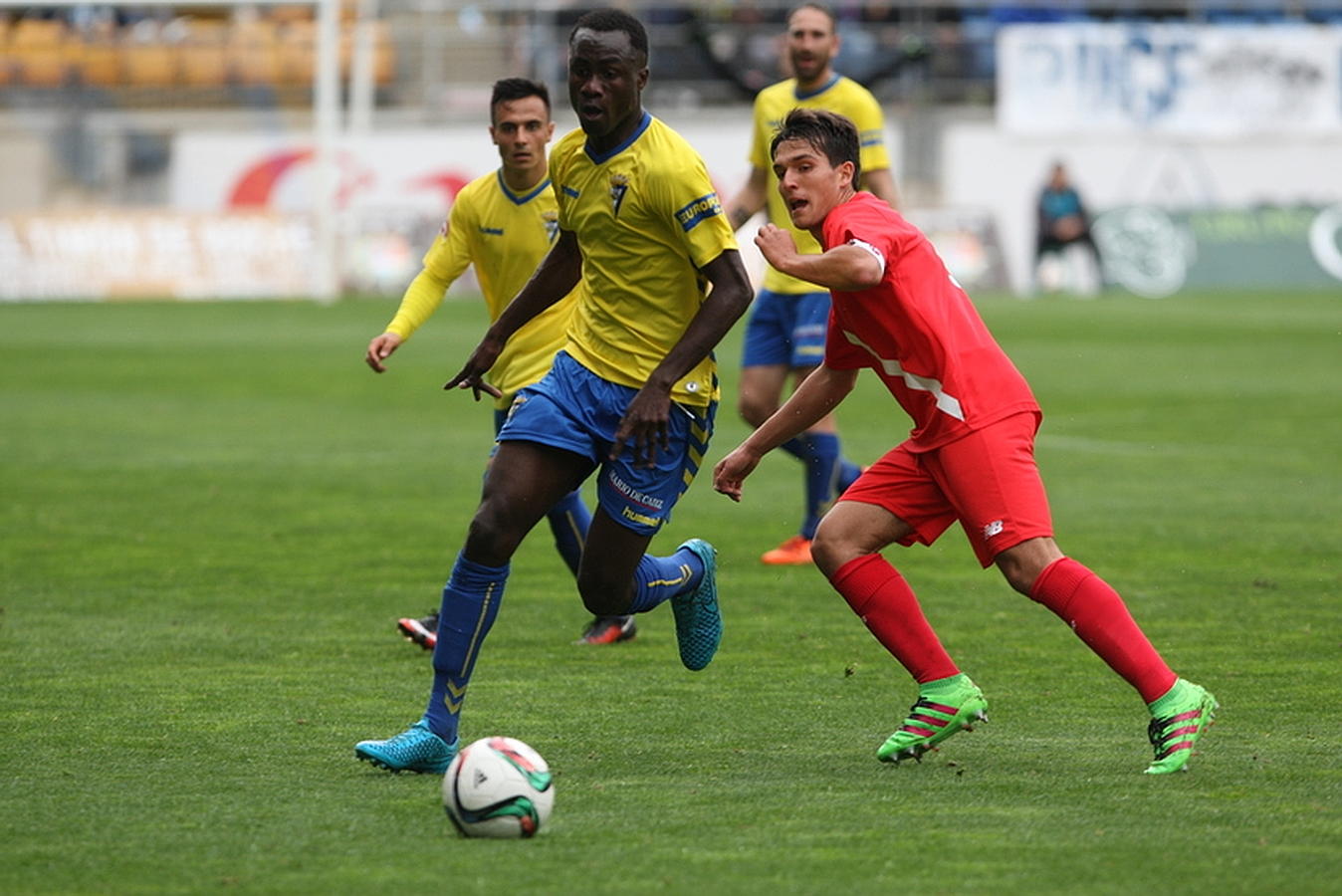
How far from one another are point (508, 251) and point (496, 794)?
360 cm

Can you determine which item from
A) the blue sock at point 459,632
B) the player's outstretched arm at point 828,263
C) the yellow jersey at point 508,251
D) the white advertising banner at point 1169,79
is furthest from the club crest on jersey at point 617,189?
the white advertising banner at point 1169,79

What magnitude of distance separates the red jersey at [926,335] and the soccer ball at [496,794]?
1.57 meters

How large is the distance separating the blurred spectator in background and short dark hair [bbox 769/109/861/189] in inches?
1160

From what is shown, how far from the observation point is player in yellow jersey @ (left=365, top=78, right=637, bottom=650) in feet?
26.0

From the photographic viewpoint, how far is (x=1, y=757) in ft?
19.2

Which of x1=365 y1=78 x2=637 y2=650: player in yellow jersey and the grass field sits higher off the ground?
x1=365 y1=78 x2=637 y2=650: player in yellow jersey

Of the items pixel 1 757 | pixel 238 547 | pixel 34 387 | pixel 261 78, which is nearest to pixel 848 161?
pixel 1 757

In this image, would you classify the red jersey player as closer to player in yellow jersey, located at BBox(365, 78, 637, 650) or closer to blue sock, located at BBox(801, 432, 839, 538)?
player in yellow jersey, located at BBox(365, 78, 637, 650)

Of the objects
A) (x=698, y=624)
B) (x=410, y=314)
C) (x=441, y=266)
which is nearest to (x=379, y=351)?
(x=410, y=314)

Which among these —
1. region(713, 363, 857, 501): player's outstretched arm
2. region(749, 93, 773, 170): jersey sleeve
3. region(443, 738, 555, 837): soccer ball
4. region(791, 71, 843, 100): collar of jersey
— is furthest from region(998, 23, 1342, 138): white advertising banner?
region(443, 738, 555, 837): soccer ball

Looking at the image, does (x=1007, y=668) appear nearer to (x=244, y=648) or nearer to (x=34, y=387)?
(x=244, y=648)

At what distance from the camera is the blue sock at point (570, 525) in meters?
8.16

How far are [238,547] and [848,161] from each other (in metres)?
5.60

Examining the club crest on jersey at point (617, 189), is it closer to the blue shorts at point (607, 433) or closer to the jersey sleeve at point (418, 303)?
the blue shorts at point (607, 433)
